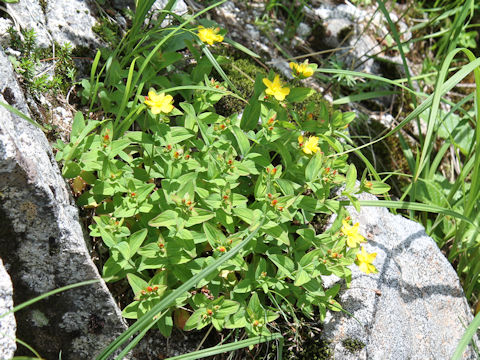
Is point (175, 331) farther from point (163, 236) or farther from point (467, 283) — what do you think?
point (467, 283)

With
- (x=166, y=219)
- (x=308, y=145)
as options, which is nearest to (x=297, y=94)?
(x=308, y=145)

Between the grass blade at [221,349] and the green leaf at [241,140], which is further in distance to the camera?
the green leaf at [241,140]

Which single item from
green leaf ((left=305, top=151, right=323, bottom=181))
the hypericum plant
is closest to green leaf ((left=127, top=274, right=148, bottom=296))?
the hypericum plant

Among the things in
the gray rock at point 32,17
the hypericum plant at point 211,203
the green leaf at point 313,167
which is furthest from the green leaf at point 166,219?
the gray rock at point 32,17

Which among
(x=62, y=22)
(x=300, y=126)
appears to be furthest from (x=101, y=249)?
(x=62, y=22)

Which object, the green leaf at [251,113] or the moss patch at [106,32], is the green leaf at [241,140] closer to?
the green leaf at [251,113]

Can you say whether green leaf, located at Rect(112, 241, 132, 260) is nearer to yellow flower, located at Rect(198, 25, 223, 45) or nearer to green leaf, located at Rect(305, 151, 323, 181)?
green leaf, located at Rect(305, 151, 323, 181)
